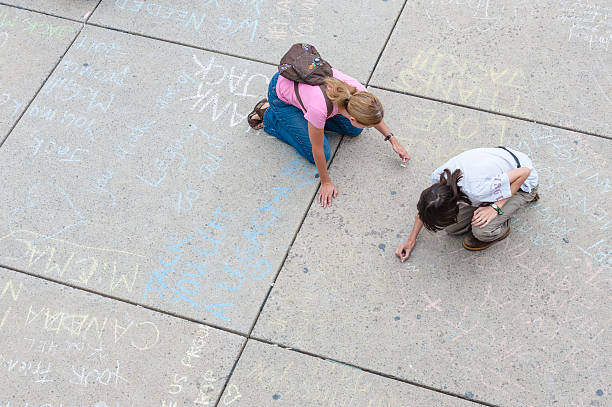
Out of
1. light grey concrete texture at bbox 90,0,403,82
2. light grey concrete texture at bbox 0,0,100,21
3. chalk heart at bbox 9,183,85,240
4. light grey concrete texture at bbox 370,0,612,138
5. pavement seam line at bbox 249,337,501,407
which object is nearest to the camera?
pavement seam line at bbox 249,337,501,407

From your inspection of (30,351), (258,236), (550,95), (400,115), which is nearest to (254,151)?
(258,236)

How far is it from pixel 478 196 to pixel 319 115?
110 cm

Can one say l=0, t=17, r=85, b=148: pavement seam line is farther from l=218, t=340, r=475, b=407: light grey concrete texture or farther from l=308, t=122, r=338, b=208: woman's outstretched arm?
l=218, t=340, r=475, b=407: light grey concrete texture

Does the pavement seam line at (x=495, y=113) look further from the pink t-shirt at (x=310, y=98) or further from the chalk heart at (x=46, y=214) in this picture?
the chalk heart at (x=46, y=214)

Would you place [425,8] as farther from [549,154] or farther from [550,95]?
[549,154]

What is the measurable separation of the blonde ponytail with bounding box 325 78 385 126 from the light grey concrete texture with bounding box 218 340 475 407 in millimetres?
1488

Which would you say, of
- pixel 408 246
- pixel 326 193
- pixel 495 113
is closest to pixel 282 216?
pixel 326 193

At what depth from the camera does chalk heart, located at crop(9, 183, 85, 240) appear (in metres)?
4.07

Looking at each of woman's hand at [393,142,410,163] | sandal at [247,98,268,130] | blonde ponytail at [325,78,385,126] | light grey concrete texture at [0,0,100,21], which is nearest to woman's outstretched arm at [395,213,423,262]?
woman's hand at [393,142,410,163]

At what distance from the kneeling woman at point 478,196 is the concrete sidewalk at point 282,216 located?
0.18m

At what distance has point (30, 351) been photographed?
3.62 m

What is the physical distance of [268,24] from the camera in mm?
5023

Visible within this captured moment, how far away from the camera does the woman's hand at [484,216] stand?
351 centimetres

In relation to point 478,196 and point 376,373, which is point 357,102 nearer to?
point 478,196
